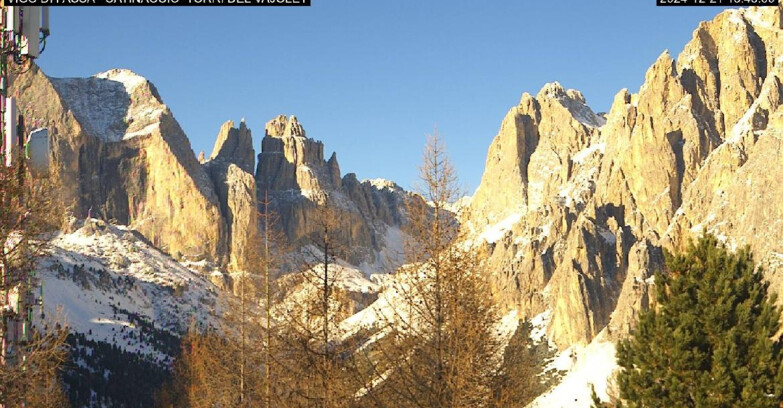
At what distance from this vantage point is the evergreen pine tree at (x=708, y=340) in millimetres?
30328

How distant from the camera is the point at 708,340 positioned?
3194 centimetres

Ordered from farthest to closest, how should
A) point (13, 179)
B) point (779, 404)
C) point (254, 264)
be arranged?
1. point (254, 264)
2. point (779, 404)
3. point (13, 179)

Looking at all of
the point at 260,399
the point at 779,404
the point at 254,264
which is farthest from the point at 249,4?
the point at 779,404

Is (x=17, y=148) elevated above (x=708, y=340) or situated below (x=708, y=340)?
A: above

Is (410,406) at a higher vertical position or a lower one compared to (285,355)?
lower

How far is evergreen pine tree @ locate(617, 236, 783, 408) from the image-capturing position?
30.3 metres

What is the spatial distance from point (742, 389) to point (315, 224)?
1532cm

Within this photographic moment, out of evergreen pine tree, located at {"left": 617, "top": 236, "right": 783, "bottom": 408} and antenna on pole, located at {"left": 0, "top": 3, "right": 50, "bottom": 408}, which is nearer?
antenna on pole, located at {"left": 0, "top": 3, "right": 50, "bottom": 408}

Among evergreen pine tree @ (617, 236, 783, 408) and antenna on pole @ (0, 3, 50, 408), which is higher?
antenna on pole @ (0, 3, 50, 408)

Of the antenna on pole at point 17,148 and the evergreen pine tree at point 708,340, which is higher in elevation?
the antenna on pole at point 17,148

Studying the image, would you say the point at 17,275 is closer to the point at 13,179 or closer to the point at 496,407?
the point at 13,179

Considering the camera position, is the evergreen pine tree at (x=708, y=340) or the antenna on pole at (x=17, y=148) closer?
the antenna on pole at (x=17, y=148)

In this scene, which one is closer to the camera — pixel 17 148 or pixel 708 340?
pixel 17 148

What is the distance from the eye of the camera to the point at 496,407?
2566 cm
